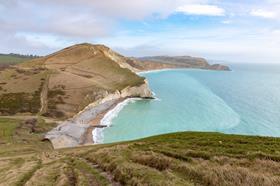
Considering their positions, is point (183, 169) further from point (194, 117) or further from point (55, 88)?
point (55, 88)

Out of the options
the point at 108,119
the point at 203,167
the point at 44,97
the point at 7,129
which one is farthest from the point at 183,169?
the point at 44,97

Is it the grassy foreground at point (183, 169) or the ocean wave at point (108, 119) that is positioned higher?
the grassy foreground at point (183, 169)

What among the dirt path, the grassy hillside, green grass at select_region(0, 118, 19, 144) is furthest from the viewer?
the grassy hillside

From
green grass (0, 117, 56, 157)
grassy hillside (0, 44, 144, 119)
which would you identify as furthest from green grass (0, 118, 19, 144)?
Result: grassy hillside (0, 44, 144, 119)

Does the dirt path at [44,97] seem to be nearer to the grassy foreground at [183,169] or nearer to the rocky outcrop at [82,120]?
the rocky outcrop at [82,120]

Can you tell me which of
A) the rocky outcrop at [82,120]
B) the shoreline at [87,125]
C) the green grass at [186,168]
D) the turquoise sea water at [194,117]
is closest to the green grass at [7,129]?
the shoreline at [87,125]

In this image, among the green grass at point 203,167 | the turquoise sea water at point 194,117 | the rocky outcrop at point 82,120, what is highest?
the green grass at point 203,167

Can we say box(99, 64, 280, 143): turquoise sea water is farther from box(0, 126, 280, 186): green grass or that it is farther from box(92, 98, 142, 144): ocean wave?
box(0, 126, 280, 186): green grass

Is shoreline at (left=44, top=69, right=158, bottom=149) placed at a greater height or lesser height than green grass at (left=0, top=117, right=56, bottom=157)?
lesser
